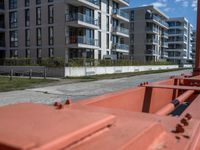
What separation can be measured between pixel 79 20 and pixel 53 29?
3999 millimetres

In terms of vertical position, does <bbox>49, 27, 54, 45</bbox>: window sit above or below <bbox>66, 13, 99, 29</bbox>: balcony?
below

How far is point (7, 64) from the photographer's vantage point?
37.3m

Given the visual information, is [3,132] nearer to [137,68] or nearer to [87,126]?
[87,126]

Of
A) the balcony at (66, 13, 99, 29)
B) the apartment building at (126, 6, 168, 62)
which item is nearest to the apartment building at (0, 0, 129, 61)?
the balcony at (66, 13, 99, 29)

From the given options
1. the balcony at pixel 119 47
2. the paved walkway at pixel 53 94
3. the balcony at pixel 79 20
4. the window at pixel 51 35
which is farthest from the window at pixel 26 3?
the paved walkway at pixel 53 94

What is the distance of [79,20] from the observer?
A: 127 feet

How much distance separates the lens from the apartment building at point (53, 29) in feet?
129

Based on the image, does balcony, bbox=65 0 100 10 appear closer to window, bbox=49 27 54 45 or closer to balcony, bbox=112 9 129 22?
window, bbox=49 27 54 45

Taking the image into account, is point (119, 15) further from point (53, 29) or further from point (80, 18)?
point (53, 29)

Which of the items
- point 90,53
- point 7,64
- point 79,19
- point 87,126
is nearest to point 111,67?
point 90,53

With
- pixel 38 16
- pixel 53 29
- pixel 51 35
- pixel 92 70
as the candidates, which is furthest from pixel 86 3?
pixel 92 70

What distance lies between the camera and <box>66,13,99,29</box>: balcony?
38.3m

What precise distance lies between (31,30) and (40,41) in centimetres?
225

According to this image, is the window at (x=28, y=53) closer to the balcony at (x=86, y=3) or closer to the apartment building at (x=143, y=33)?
the balcony at (x=86, y=3)
